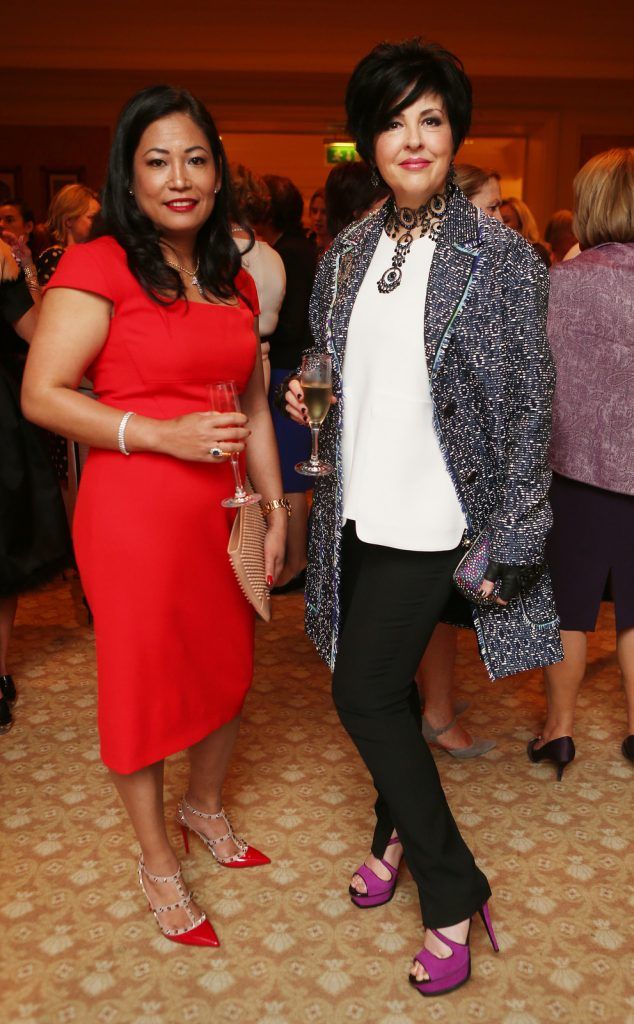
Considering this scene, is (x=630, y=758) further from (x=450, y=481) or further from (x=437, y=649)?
(x=450, y=481)

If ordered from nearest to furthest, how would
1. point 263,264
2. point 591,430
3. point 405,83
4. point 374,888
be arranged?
point 405,83, point 374,888, point 591,430, point 263,264

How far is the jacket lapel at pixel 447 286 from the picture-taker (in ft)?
5.71

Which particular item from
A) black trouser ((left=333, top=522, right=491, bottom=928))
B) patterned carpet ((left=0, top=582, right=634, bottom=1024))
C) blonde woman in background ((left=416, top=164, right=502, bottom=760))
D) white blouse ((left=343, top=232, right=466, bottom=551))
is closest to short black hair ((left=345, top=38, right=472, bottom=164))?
white blouse ((left=343, top=232, right=466, bottom=551))

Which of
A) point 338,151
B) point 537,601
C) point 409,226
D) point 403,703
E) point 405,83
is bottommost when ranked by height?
point 403,703

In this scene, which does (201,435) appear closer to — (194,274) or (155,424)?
(155,424)

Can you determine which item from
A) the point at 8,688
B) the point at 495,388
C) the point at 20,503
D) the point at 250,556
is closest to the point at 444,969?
the point at 250,556

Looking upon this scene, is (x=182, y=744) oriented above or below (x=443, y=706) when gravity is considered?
above

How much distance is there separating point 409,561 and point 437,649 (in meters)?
1.16

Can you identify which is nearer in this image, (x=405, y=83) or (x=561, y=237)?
(x=405, y=83)

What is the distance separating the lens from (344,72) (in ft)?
27.2

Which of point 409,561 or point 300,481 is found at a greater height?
point 409,561

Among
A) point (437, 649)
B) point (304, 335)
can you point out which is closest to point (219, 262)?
point (437, 649)

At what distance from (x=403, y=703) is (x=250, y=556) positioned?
45cm

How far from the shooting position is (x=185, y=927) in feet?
6.86
